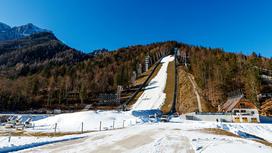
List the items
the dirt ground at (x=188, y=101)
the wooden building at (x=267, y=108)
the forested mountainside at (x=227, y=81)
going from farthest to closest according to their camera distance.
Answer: the forested mountainside at (x=227, y=81) → the dirt ground at (x=188, y=101) → the wooden building at (x=267, y=108)

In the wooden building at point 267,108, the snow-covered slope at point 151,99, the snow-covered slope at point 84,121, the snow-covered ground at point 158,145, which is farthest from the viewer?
the snow-covered slope at point 151,99

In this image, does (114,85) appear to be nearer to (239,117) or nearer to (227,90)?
(227,90)

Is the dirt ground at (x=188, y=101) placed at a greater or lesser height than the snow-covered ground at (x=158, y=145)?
greater

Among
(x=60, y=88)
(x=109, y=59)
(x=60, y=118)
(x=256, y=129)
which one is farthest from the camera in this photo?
(x=109, y=59)

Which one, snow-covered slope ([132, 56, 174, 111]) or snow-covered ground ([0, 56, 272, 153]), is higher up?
snow-covered slope ([132, 56, 174, 111])

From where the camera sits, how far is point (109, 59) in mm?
137125

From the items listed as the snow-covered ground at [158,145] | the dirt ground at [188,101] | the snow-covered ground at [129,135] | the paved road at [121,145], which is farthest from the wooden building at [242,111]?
the paved road at [121,145]

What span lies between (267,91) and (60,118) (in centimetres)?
6741

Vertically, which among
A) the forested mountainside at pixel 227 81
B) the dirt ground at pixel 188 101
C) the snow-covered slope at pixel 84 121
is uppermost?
the forested mountainside at pixel 227 81

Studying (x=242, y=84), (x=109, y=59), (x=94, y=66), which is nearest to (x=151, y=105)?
(x=242, y=84)

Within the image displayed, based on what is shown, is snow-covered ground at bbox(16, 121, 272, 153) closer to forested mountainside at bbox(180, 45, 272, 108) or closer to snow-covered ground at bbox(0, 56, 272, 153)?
snow-covered ground at bbox(0, 56, 272, 153)

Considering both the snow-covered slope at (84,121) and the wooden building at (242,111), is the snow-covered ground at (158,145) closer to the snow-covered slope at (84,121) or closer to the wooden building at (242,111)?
the snow-covered slope at (84,121)

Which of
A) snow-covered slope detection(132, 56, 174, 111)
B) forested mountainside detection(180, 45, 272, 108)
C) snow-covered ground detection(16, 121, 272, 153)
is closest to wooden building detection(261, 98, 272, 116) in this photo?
forested mountainside detection(180, 45, 272, 108)

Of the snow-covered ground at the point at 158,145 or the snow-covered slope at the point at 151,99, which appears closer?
the snow-covered ground at the point at 158,145
